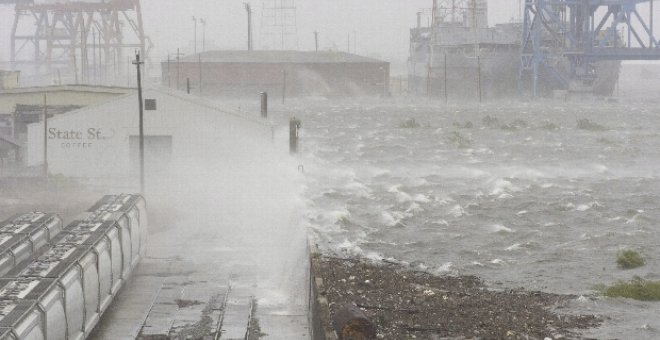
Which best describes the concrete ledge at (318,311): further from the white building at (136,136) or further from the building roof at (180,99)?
the building roof at (180,99)

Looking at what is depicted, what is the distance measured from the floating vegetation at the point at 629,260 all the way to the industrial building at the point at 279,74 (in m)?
116

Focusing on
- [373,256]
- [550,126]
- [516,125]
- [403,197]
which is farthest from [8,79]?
[373,256]

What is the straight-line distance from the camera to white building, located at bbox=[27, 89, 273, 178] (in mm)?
47594

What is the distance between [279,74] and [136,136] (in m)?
107

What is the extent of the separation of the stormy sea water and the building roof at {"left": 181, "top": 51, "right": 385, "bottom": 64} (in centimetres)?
4156

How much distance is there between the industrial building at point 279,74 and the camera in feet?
491

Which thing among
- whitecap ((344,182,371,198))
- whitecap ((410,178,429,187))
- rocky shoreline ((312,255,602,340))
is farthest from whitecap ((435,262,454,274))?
whitecap ((410,178,429,187))

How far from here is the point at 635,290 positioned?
2928cm

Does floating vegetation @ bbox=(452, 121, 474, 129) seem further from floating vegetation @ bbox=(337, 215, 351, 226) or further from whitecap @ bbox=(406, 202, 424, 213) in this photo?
floating vegetation @ bbox=(337, 215, 351, 226)

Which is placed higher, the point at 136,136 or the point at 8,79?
the point at 8,79

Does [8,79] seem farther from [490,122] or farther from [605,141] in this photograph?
[605,141]

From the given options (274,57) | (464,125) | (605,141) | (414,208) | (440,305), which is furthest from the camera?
(274,57)

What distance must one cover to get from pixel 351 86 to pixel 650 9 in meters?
48.5

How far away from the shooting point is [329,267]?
94.4 feet
